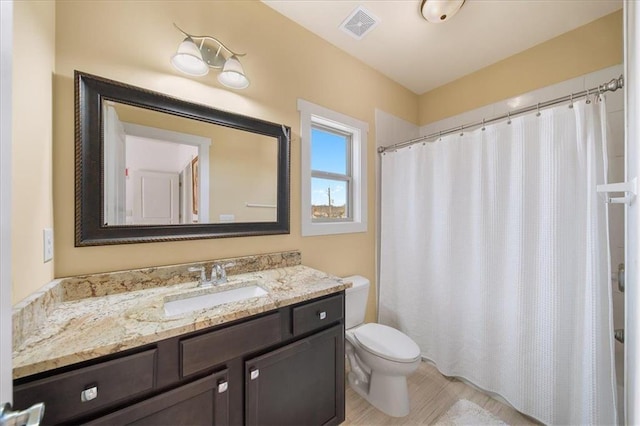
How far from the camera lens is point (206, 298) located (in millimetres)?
1262

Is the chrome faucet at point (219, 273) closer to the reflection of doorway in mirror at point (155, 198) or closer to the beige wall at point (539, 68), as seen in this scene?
the reflection of doorway in mirror at point (155, 198)

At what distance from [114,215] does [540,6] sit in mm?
2842

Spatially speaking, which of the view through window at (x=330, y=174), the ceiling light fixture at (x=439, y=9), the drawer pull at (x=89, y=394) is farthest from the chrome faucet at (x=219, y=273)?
the ceiling light fixture at (x=439, y=9)

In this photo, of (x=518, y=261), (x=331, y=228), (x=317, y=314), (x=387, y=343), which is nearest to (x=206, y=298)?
(x=317, y=314)

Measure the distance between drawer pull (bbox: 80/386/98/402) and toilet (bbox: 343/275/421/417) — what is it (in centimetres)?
136

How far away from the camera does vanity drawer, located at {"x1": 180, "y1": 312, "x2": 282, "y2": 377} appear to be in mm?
893

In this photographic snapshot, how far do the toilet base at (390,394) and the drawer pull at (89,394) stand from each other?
1.50 meters

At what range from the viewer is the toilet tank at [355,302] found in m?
1.85

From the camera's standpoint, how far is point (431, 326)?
6.66 ft

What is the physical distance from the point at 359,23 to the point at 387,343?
2270mm

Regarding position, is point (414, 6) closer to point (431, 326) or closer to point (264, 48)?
point (264, 48)

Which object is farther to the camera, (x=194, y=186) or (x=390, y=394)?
(x=390, y=394)

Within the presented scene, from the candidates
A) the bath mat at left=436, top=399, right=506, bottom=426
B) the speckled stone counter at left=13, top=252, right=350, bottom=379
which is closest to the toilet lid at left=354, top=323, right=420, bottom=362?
the bath mat at left=436, top=399, right=506, bottom=426

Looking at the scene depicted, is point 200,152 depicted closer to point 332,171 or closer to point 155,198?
point 155,198
